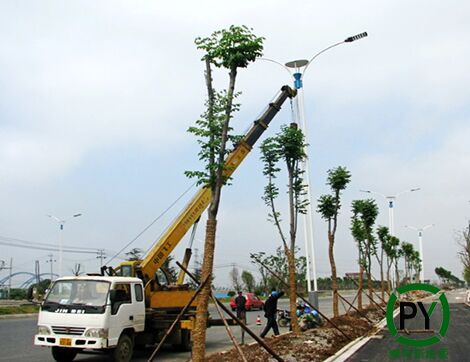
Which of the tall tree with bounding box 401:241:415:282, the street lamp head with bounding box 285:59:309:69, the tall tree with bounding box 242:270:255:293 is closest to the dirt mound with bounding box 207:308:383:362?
the street lamp head with bounding box 285:59:309:69

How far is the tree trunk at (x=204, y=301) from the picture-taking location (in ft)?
30.3

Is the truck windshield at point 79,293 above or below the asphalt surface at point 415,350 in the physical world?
Result: above

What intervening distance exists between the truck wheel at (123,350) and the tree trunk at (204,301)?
12.5 ft

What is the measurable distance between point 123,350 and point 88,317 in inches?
52.4

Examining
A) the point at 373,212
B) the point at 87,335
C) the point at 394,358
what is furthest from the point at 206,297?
the point at 373,212

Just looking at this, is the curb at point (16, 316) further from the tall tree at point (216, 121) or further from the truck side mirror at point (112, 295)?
the tall tree at point (216, 121)

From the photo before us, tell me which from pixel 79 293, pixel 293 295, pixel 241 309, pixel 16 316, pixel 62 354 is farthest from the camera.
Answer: pixel 16 316

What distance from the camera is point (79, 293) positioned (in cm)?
1273

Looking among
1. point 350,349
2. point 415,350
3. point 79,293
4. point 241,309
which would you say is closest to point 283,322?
point 241,309

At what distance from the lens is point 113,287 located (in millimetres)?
12961

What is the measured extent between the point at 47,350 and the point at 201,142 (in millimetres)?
9977

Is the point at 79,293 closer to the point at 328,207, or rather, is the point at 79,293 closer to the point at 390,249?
the point at 328,207

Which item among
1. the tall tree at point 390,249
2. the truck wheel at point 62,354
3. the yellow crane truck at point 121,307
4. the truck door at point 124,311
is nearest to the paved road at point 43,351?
the yellow crane truck at point 121,307

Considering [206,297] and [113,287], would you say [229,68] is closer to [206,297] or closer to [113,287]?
[206,297]
